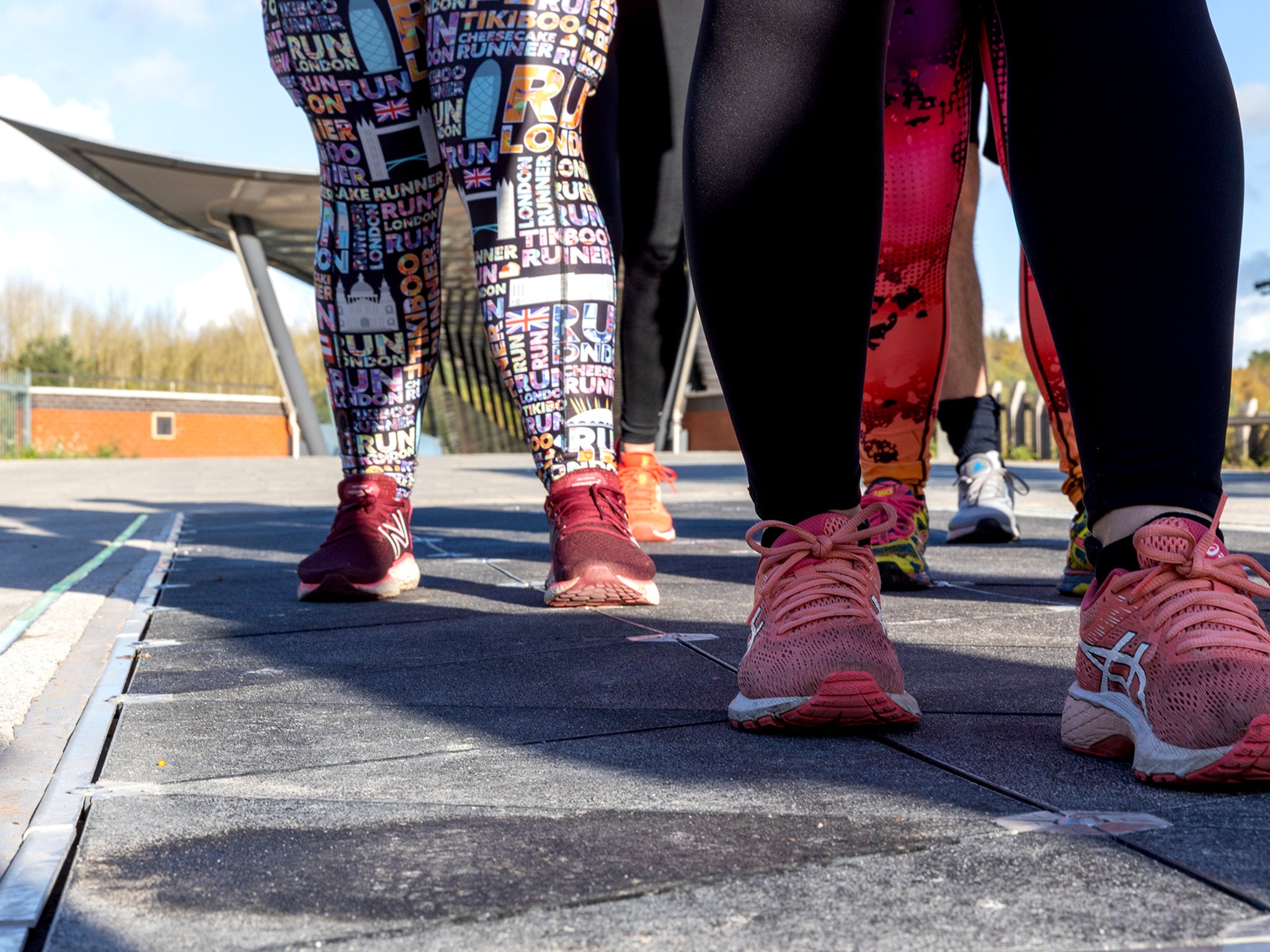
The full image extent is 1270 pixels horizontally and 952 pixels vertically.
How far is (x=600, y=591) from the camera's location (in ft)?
5.25

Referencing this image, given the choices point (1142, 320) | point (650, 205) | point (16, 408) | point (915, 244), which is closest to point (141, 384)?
point (16, 408)

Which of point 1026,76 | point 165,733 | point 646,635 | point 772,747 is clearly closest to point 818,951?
point 772,747

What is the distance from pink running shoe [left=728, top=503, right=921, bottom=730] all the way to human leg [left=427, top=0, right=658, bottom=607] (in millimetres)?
646

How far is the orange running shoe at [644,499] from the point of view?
2.69m

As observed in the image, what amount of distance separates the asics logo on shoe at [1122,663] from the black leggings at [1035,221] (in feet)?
0.35

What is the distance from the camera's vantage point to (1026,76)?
0.97 m

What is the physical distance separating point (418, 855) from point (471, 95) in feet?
4.37

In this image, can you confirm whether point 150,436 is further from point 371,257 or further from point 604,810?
point 604,810

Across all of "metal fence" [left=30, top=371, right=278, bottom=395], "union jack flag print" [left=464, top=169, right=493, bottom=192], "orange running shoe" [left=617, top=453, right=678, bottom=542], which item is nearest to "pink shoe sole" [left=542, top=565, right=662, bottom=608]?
"union jack flag print" [left=464, top=169, right=493, bottom=192]

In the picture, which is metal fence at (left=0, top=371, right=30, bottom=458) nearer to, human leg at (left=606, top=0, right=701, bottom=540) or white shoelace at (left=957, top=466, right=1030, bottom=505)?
human leg at (left=606, top=0, right=701, bottom=540)

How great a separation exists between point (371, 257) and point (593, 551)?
68cm

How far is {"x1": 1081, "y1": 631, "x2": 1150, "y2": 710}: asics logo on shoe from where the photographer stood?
86 cm

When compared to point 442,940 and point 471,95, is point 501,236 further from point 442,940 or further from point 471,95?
point 442,940

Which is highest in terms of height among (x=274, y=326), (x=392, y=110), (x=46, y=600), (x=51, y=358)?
(x=274, y=326)
